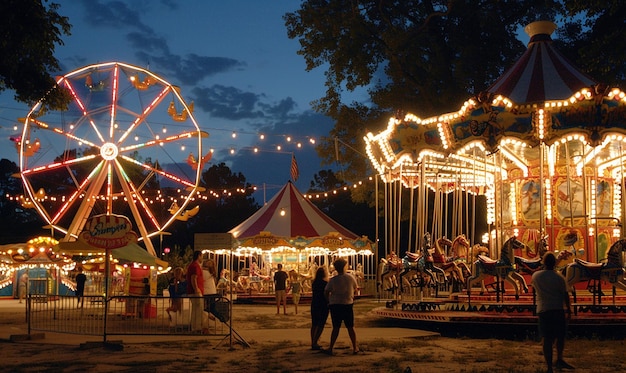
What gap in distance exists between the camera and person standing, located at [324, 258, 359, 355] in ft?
33.0

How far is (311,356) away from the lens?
1000 centimetres

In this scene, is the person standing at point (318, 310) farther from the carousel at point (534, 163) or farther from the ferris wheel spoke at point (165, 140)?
the ferris wheel spoke at point (165, 140)

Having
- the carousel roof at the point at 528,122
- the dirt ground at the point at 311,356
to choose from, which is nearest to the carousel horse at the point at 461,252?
the carousel roof at the point at 528,122

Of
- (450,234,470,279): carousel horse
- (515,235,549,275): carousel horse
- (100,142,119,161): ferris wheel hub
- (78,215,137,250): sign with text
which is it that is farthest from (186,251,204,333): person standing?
(100,142,119,161): ferris wheel hub

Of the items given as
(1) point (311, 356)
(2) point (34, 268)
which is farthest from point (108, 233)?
(2) point (34, 268)

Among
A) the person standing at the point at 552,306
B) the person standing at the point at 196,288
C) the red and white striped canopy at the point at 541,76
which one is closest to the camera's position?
the person standing at the point at 552,306

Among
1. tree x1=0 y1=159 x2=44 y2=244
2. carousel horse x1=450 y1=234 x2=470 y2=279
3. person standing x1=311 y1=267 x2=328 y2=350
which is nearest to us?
person standing x1=311 y1=267 x2=328 y2=350

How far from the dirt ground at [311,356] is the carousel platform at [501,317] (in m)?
0.68

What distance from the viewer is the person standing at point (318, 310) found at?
10.6 meters

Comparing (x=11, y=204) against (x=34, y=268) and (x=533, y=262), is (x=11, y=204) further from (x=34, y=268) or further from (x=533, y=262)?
(x=533, y=262)

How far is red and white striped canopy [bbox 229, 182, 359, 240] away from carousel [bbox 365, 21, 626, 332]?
366 inches

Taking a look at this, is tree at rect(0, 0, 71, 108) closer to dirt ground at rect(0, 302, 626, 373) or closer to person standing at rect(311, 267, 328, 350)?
dirt ground at rect(0, 302, 626, 373)

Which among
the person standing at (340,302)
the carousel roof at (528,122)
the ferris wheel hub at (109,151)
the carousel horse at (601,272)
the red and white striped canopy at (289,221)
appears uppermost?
the ferris wheel hub at (109,151)

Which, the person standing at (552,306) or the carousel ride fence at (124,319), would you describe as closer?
the person standing at (552,306)
